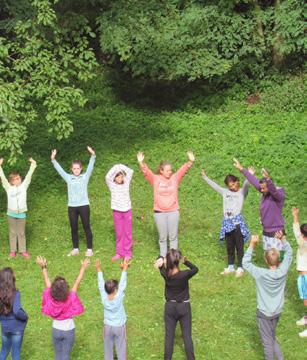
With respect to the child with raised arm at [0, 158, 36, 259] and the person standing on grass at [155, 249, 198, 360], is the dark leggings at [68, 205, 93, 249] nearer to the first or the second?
the child with raised arm at [0, 158, 36, 259]

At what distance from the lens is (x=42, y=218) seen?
51.5 feet

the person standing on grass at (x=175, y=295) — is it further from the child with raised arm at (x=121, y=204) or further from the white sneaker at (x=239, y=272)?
the child with raised arm at (x=121, y=204)

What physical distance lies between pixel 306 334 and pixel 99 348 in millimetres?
2982

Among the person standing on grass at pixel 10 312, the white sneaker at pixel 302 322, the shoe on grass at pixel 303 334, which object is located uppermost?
the person standing on grass at pixel 10 312

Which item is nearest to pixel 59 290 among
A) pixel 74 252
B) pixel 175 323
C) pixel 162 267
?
pixel 162 267

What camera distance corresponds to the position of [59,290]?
8828 millimetres

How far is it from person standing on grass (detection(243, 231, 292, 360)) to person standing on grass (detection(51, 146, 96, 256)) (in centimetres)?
502

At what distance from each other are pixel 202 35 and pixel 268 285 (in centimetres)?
1240

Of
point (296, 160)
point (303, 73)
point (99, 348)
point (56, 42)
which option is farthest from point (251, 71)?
point (99, 348)

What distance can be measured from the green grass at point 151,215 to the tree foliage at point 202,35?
1.51 meters

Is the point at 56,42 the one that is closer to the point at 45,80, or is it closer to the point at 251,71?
the point at 45,80

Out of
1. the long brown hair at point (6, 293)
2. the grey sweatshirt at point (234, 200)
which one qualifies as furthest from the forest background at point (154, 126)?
the long brown hair at point (6, 293)

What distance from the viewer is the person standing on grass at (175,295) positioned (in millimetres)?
9180

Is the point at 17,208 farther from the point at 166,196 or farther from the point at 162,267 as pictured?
the point at 162,267
